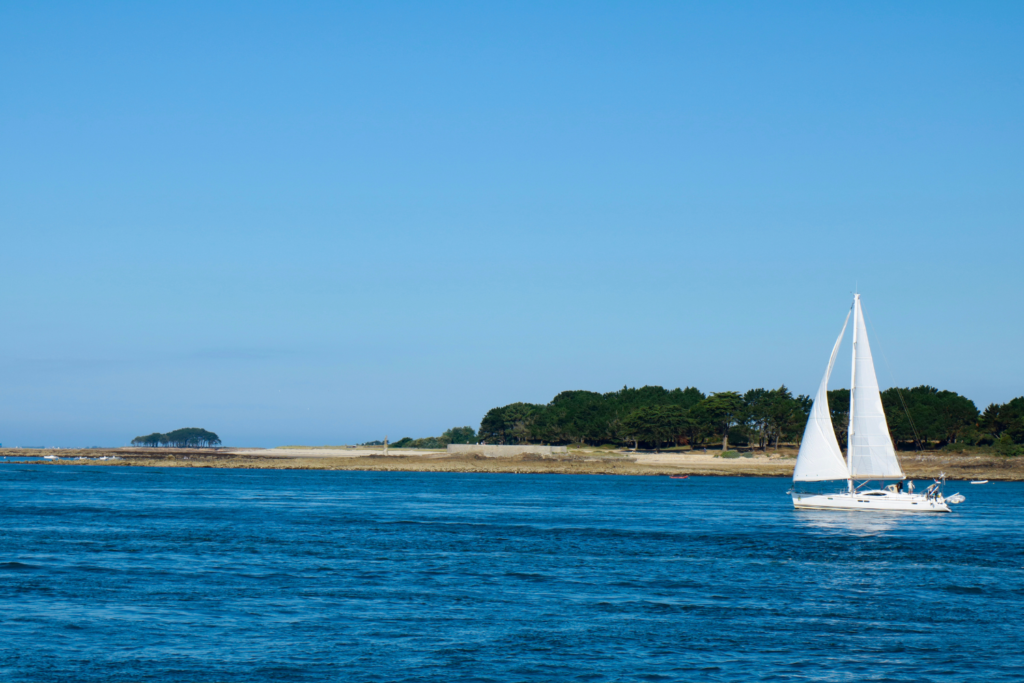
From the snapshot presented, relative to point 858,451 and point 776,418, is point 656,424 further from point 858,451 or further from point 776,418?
point 858,451

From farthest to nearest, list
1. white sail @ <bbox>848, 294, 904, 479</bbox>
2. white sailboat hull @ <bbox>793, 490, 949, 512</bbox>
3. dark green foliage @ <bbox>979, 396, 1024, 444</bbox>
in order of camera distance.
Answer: dark green foliage @ <bbox>979, 396, 1024, 444</bbox>, white sail @ <bbox>848, 294, 904, 479</bbox>, white sailboat hull @ <bbox>793, 490, 949, 512</bbox>

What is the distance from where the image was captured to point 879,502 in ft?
222

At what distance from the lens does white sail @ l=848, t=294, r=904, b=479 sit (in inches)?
2729

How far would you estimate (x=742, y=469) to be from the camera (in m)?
151

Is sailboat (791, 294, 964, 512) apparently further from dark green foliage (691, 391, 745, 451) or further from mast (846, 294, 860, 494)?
dark green foliage (691, 391, 745, 451)

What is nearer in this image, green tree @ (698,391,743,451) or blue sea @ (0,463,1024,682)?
blue sea @ (0,463,1024,682)

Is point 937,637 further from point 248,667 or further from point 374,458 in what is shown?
point 374,458

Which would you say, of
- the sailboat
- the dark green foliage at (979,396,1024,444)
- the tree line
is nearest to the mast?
the sailboat

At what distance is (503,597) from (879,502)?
1716 inches

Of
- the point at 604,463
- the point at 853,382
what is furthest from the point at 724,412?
the point at 853,382

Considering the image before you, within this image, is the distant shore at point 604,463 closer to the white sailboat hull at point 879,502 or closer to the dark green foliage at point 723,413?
the dark green foliage at point 723,413

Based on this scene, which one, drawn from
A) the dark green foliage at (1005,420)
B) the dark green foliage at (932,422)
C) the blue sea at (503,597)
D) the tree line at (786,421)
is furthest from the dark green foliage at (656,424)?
the blue sea at (503,597)

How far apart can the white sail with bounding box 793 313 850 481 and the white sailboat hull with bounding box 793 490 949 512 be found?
5.52ft

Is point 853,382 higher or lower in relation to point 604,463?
higher
